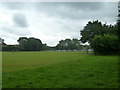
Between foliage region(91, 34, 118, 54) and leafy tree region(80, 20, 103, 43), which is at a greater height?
leafy tree region(80, 20, 103, 43)

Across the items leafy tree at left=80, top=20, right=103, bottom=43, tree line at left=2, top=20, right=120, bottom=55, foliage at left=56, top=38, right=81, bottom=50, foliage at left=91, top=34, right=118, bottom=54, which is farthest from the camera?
foliage at left=56, top=38, right=81, bottom=50

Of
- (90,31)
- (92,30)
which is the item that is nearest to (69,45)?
(90,31)

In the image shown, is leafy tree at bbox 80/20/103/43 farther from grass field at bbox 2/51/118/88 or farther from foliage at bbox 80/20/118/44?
grass field at bbox 2/51/118/88

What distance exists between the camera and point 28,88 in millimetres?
5289

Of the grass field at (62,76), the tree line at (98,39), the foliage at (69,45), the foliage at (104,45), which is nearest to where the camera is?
the grass field at (62,76)

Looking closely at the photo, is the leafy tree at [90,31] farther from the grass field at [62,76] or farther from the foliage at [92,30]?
the grass field at [62,76]

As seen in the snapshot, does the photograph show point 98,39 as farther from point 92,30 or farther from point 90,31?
point 90,31

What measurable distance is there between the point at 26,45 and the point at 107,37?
69.5 m

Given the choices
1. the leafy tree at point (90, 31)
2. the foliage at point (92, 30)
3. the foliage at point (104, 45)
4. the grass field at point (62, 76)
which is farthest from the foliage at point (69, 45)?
the grass field at point (62, 76)

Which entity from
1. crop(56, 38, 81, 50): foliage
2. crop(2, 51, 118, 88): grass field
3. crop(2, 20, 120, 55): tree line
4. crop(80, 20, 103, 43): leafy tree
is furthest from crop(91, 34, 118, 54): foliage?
crop(56, 38, 81, 50): foliage

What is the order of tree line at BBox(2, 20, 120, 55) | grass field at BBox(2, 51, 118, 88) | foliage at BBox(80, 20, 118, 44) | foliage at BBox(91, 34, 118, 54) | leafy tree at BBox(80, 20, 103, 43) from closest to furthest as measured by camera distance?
grass field at BBox(2, 51, 118, 88) → tree line at BBox(2, 20, 120, 55) → foliage at BBox(91, 34, 118, 54) → foliage at BBox(80, 20, 118, 44) → leafy tree at BBox(80, 20, 103, 43)

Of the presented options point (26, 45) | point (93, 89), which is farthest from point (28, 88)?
point (26, 45)

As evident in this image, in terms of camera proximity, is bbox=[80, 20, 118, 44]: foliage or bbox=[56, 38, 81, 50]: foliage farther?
bbox=[56, 38, 81, 50]: foliage

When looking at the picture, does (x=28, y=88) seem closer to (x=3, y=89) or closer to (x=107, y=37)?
(x=3, y=89)
